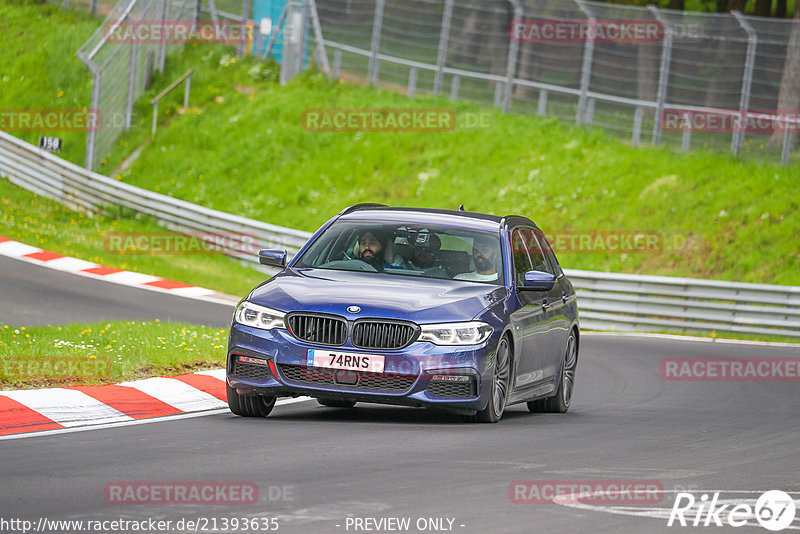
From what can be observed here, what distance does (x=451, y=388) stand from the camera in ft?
33.2

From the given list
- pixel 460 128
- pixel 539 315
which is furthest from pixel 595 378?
pixel 460 128

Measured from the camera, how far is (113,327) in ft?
49.7

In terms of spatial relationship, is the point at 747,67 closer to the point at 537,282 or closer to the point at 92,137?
the point at 92,137

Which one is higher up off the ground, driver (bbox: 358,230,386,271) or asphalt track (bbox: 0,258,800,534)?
driver (bbox: 358,230,386,271)

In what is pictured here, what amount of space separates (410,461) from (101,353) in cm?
492

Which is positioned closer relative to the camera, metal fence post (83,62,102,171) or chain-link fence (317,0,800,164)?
chain-link fence (317,0,800,164)

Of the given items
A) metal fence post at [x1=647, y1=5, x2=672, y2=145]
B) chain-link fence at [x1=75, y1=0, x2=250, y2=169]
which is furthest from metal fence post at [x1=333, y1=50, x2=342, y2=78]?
metal fence post at [x1=647, y1=5, x2=672, y2=145]

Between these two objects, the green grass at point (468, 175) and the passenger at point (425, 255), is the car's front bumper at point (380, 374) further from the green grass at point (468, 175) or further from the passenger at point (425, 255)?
the green grass at point (468, 175)

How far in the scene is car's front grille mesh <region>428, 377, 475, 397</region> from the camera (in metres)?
10.1

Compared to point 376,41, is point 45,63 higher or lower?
lower

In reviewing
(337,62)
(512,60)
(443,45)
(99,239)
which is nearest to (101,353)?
(99,239)

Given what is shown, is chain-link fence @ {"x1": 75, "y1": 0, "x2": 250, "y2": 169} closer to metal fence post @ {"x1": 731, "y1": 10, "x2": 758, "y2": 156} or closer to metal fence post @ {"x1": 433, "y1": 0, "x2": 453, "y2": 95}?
metal fence post @ {"x1": 433, "y1": 0, "x2": 453, "y2": 95}

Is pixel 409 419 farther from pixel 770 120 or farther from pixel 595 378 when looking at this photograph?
pixel 770 120

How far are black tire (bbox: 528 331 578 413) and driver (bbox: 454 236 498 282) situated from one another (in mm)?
1736
